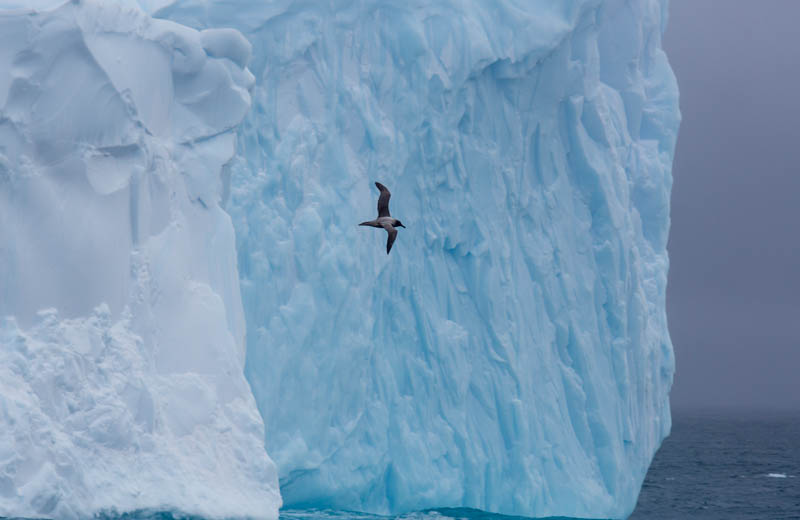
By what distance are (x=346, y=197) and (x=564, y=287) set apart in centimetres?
371

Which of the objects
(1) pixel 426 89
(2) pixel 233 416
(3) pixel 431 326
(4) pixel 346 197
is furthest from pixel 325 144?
(2) pixel 233 416

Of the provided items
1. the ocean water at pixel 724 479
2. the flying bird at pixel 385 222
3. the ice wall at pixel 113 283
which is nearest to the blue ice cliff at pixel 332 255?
the ice wall at pixel 113 283

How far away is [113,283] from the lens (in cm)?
959

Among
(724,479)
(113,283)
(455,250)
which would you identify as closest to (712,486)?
(724,479)

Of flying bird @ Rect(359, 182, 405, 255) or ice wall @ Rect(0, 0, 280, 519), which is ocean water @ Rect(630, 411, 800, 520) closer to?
flying bird @ Rect(359, 182, 405, 255)

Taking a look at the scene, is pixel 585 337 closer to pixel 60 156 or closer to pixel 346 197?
pixel 346 197

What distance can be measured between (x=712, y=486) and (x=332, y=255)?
20912 millimetres

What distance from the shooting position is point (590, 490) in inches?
635

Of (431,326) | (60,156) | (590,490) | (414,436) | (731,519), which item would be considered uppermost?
(60,156)

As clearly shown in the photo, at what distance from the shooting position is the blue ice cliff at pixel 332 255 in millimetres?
9281

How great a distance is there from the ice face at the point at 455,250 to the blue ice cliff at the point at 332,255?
0.04 metres

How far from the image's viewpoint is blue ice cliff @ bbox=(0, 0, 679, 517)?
30.5 feet

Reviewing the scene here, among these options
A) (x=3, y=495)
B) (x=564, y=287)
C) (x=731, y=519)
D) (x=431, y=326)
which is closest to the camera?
(x=3, y=495)

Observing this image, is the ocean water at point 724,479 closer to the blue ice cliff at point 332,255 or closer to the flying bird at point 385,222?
the blue ice cliff at point 332,255
